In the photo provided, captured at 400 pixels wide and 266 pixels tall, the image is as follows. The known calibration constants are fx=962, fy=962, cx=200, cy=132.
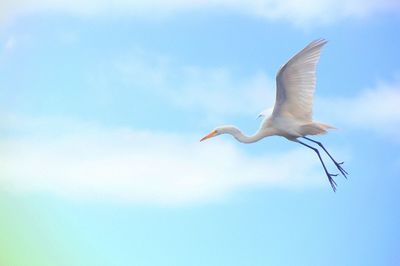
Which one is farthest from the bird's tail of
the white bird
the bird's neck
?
the bird's neck

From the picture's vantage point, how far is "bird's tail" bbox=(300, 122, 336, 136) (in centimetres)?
575

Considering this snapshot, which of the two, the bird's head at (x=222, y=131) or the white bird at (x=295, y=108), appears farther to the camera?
Result: the bird's head at (x=222, y=131)

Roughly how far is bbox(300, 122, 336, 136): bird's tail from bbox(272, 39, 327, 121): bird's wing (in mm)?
42

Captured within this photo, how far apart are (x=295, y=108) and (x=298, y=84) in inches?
8.2

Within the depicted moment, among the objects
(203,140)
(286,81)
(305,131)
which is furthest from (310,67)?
(203,140)

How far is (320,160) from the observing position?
596cm

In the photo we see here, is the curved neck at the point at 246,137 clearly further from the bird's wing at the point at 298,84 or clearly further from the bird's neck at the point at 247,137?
the bird's wing at the point at 298,84

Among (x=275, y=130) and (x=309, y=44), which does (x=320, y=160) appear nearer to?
(x=275, y=130)

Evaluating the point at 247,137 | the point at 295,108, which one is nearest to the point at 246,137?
the point at 247,137

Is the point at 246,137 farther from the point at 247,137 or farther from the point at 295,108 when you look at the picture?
the point at 295,108

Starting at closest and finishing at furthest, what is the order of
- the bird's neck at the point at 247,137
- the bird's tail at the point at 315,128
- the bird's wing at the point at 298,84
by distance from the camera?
the bird's wing at the point at 298,84 → the bird's tail at the point at 315,128 → the bird's neck at the point at 247,137

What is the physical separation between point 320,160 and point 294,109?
0.44 metres

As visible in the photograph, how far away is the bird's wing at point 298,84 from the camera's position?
538 cm

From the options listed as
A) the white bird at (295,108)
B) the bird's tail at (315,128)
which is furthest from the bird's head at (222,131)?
the bird's tail at (315,128)
